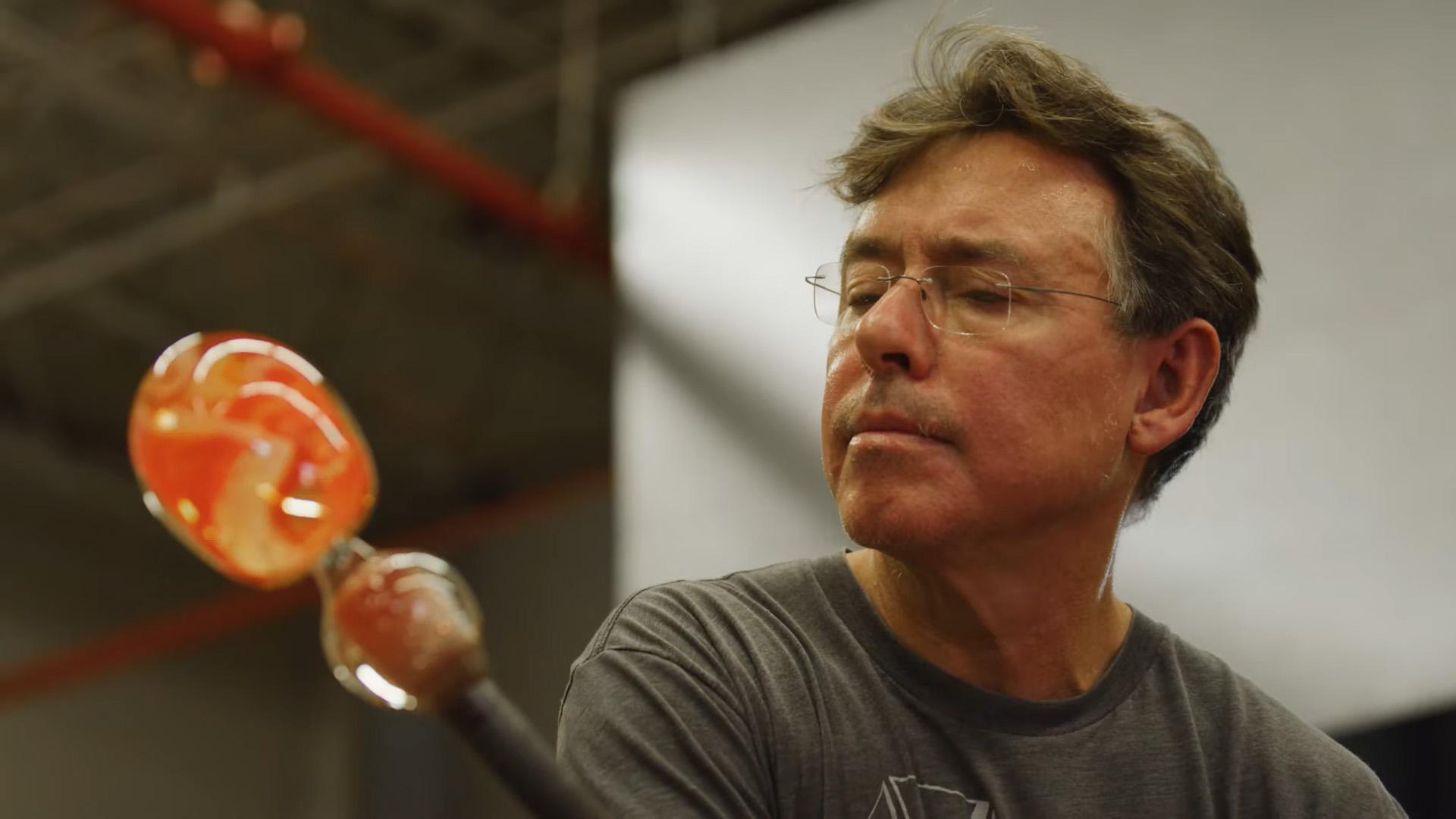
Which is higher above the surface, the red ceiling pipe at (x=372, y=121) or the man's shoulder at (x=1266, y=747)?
the red ceiling pipe at (x=372, y=121)

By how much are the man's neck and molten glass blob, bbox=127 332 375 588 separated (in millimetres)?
733

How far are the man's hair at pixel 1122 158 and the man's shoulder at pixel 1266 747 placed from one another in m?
0.21

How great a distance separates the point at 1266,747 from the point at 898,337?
1.55 ft

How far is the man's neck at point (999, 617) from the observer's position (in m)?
1.52

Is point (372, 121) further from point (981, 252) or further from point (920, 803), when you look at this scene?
point (920, 803)

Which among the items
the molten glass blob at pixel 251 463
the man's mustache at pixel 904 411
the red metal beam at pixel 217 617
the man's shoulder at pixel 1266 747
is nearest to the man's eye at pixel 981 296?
the man's mustache at pixel 904 411

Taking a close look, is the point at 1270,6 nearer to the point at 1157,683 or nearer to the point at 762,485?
the point at 762,485

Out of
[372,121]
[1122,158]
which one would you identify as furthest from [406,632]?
[372,121]

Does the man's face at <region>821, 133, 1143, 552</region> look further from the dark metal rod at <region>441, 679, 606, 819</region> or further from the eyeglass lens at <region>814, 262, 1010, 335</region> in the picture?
the dark metal rod at <region>441, 679, 606, 819</region>

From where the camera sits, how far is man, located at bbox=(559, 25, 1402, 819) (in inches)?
54.0

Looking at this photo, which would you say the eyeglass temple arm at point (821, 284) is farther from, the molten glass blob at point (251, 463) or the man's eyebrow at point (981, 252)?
the molten glass blob at point (251, 463)

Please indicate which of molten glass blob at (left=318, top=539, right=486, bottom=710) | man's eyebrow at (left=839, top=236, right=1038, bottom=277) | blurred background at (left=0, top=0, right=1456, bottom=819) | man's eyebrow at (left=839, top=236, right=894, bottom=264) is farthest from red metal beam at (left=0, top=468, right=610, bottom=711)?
molten glass blob at (left=318, top=539, right=486, bottom=710)

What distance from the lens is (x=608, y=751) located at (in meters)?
1.25

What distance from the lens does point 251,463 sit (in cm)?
82
